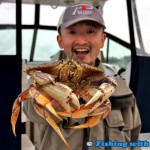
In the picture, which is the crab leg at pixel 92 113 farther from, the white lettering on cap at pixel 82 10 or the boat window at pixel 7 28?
the boat window at pixel 7 28

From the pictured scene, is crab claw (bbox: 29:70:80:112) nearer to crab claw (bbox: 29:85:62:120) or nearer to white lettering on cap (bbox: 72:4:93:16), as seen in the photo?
crab claw (bbox: 29:85:62:120)

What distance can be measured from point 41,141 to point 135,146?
0.52m

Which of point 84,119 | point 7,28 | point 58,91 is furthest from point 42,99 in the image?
point 7,28

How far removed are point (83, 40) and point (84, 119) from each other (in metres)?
0.40

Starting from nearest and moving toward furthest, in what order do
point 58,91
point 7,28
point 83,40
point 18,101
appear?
point 58,91 → point 18,101 → point 83,40 → point 7,28

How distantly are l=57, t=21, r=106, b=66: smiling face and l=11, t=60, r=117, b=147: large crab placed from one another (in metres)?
0.23

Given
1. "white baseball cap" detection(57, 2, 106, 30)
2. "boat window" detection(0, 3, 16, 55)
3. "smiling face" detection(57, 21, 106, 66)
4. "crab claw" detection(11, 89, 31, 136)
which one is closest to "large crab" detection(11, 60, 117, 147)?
"crab claw" detection(11, 89, 31, 136)

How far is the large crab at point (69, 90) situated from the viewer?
1121 millimetres

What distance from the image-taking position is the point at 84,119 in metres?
1.54

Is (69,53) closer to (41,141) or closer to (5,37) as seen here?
(41,141)

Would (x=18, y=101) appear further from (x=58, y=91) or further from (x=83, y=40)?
(x=83, y=40)

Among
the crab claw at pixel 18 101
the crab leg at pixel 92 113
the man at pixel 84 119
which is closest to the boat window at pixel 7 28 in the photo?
the man at pixel 84 119

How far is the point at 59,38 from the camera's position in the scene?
163 centimetres

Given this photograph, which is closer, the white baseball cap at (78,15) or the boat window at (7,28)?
the white baseball cap at (78,15)
